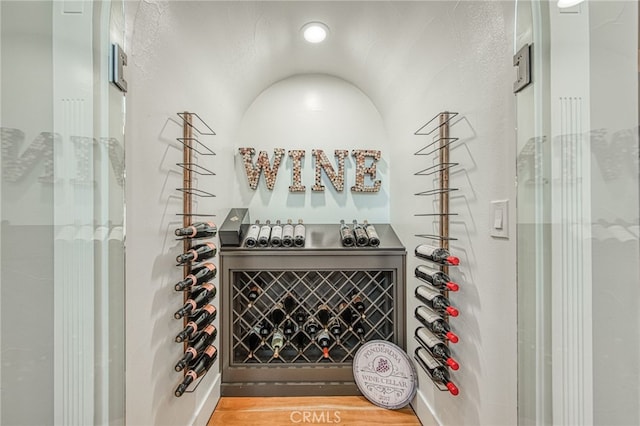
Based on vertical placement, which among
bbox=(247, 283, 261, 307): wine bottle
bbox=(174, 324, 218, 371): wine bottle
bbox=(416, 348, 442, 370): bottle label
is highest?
bbox=(247, 283, 261, 307): wine bottle

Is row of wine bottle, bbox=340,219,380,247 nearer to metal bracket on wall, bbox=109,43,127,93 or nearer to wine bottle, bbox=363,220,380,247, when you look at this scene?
wine bottle, bbox=363,220,380,247

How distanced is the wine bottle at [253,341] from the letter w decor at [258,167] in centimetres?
97

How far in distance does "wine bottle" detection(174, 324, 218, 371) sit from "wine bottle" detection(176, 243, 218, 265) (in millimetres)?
364

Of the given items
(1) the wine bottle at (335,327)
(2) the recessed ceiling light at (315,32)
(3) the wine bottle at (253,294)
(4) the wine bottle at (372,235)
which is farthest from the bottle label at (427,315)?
(2) the recessed ceiling light at (315,32)

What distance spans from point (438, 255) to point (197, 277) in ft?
3.47

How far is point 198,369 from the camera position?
1.32m

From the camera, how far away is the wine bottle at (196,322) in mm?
1208

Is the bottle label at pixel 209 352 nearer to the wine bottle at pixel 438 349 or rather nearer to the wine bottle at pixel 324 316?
the wine bottle at pixel 324 316

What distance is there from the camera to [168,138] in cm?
118

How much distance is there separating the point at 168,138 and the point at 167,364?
894 mm

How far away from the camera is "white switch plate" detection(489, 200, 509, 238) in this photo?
2.89 ft
